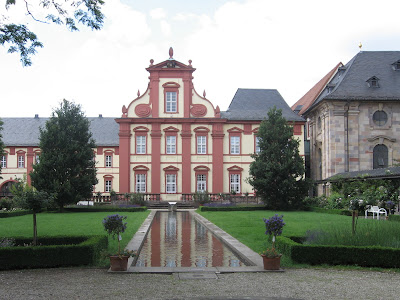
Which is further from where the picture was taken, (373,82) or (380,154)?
(373,82)

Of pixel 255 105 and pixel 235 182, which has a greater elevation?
pixel 255 105

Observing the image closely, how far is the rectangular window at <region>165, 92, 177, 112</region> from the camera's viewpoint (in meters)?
42.6

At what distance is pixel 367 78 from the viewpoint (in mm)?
40688

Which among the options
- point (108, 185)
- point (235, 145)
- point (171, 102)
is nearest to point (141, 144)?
point (171, 102)

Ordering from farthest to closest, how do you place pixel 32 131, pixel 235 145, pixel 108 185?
pixel 32 131 < pixel 108 185 < pixel 235 145

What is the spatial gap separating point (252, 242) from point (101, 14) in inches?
317

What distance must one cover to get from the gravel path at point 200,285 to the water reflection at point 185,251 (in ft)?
5.58

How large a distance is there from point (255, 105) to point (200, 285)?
3851cm

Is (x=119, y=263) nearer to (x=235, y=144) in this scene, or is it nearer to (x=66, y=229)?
(x=66, y=229)

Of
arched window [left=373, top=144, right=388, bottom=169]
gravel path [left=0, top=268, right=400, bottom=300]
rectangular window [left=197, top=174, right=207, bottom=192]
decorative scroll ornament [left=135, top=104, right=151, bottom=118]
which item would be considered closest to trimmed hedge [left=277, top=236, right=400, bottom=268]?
gravel path [left=0, top=268, right=400, bottom=300]

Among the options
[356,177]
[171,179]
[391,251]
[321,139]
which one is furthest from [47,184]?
[391,251]

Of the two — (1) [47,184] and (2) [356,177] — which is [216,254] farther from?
(1) [47,184]

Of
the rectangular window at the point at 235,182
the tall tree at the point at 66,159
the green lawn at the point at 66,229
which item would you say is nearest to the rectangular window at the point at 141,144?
the tall tree at the point at 66,159

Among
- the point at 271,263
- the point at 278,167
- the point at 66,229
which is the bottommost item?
the point at 66,229
